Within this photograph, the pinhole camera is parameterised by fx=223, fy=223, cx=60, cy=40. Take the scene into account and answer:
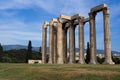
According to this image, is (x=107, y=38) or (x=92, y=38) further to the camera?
(x=92, y=38)

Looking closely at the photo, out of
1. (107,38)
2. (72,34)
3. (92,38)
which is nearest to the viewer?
(107,38)

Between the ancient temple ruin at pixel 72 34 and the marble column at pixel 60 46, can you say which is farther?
the marble column at pixel 60 46

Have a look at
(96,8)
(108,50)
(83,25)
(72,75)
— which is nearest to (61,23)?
(83,25)

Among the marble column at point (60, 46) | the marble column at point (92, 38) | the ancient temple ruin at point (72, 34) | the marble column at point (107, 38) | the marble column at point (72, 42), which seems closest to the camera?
the marble column at point (107, 38)

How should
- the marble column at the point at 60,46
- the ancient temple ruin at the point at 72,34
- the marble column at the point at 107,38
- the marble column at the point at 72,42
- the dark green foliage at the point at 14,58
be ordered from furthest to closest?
the dark green foliage at the point at 14,58 → the marble column at the point at 60,46 → the marble column at the point at 72,42 → the ancient temple ruin at the point at 72,34 → the marble column at the point at 107,38

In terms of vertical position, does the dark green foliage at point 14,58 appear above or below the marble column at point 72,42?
below

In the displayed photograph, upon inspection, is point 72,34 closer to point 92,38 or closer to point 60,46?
point 60,46

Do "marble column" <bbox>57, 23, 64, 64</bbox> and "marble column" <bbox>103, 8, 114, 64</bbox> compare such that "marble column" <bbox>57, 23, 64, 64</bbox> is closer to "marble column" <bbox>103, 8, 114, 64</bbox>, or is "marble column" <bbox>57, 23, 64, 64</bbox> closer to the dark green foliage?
"marble column" <bbox>103, 8, 114, 64</bbox>

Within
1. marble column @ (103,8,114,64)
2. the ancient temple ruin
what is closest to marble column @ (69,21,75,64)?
the ancient temple ruin

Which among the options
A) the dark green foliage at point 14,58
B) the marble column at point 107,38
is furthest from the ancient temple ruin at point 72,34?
the dark green foliage at point 14,58

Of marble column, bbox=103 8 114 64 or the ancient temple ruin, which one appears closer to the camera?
marble column, bbox=103 8 114 64

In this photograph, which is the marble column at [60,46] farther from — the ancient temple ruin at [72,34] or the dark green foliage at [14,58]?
the dark green foliage at [14,58]

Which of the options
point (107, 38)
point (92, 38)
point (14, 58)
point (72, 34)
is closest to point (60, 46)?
point (72, 34)

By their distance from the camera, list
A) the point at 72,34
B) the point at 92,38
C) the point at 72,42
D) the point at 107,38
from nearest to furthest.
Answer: the point at 107,38, the point at 92,38, the point at 72,42, the point at 72,34
